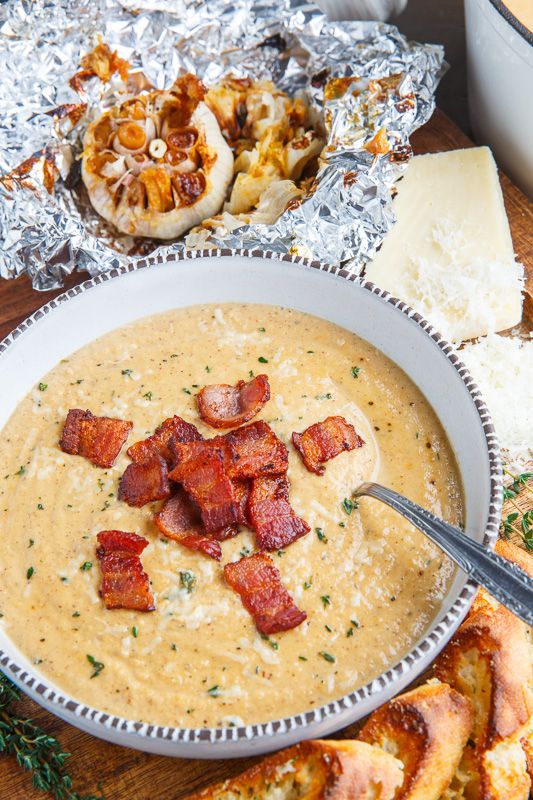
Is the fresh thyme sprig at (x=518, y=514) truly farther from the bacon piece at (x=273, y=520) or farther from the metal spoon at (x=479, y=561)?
the bacon piece at (x=273, y=520)

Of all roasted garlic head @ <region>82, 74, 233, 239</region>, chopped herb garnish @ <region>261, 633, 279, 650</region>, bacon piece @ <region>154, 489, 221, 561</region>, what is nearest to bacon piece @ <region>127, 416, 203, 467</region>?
bacon piece @ <region>154, 489, 221, 561</region>

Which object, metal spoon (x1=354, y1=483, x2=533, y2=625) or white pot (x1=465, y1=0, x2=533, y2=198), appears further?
Result: white pot (x1=465, y1=0, x2=533, y2=198)

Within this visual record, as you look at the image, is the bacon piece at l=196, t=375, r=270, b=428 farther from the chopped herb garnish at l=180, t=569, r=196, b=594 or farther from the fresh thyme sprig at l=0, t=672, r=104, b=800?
the fresh thyme sprig at l=0, t=672, r=104, b=800

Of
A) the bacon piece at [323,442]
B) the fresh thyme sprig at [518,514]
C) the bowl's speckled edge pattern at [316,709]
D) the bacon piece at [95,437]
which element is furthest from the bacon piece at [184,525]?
the fresh thyme sprig at [518,514]

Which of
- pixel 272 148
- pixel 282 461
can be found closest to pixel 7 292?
Answer: pixel 272 148

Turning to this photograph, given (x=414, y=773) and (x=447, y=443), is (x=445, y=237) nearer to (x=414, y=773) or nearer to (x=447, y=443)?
(x=447, y=443)

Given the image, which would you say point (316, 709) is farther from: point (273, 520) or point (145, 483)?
point (145, 483)
